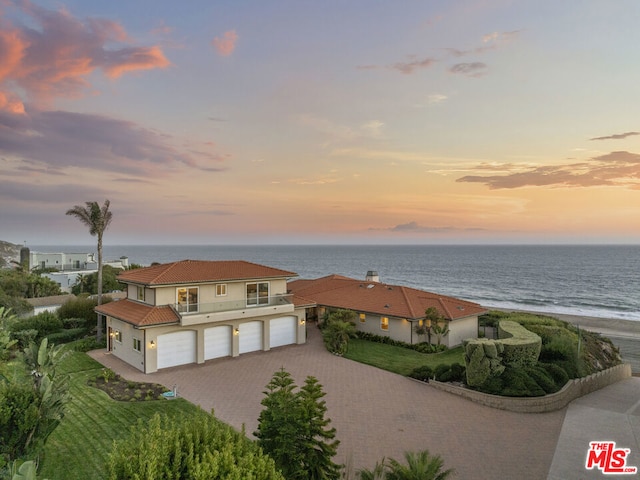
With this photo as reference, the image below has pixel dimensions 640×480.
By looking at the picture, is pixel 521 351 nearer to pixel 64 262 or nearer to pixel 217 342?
pixel 217 342

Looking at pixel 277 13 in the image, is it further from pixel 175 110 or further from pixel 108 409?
pixel 108 409

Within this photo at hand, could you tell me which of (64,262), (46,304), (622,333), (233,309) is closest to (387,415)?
(233,309)

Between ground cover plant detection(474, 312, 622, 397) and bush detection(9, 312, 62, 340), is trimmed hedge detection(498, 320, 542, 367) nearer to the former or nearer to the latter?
ground cover plant detection(474, 312, 622, 397)

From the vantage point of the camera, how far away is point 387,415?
15.7m

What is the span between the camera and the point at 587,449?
13328 millimetres

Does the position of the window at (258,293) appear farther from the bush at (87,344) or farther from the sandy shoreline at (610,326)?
the sandy shoreline at (610,326)

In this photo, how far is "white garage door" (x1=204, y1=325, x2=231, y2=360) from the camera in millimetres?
22891

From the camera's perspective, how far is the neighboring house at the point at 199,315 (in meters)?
21.1

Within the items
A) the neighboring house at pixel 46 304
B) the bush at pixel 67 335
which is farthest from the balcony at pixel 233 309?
the neighboring house at pixel 46 304

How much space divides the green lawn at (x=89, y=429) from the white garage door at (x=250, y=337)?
25.8ft

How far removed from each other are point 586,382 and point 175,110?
3332cm

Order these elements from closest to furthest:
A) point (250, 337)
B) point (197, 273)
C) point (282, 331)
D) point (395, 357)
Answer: point (197, 273) → point (395, 357) → point (250, 337) → point (282, 331)

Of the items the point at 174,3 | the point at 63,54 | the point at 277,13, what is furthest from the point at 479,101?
the point at 63,54

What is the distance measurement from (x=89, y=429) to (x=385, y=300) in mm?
21382
